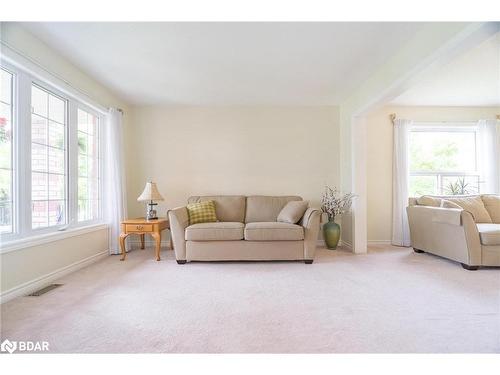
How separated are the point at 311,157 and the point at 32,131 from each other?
3.83 metres

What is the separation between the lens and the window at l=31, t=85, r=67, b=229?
2775 millimetres

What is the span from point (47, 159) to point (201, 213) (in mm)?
1933

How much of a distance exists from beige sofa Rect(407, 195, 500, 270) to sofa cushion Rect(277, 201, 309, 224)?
1.74m

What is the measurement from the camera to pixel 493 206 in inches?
156

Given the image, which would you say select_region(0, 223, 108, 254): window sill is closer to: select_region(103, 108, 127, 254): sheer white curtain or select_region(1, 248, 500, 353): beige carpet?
select_region(103, 108, 127, 254): sheer white curtain

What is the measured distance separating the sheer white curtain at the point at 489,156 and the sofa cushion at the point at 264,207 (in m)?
3.31

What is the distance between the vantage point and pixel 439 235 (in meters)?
3.69

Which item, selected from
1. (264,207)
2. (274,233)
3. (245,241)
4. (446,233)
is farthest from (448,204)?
(245,241)

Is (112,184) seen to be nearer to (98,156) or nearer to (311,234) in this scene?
(98,156)

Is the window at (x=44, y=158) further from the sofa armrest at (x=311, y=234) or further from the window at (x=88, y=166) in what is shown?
the sofa armrest at (x=311, y=234)

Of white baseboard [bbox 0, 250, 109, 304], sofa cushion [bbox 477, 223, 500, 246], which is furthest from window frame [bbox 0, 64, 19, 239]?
Answer: sofa cushion [bbox 477, 223, 500, 246]

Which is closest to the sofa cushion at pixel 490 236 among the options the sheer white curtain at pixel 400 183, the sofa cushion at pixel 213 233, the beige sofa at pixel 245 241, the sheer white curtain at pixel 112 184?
the sheer white curtain at pixel 400 183

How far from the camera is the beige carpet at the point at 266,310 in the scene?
1683mm
